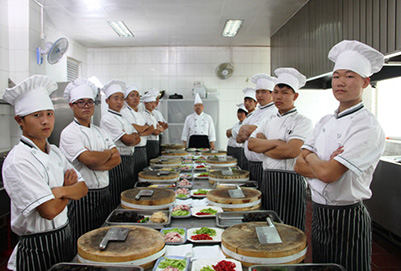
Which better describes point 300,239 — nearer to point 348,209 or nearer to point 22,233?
point 348,209

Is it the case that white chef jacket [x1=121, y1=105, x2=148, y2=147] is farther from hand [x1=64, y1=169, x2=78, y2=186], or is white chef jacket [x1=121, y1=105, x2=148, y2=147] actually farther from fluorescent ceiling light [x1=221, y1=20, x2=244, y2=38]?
fluorescent ceiling light [x1=221, y1=20, x2=244, y2=38]

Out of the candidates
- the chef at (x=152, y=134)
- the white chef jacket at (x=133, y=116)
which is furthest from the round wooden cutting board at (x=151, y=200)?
the chef at (x=152, y=134)

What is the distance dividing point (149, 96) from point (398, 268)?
4.14m

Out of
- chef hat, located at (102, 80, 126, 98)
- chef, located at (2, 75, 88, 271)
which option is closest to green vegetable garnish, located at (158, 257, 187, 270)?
chef, located at (2, 75, 88, 271)

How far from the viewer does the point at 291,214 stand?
268 cm

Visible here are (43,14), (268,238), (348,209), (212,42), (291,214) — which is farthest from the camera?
(212,42)

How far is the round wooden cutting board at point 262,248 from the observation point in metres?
1.44

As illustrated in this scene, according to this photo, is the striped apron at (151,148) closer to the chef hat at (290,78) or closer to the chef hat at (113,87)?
the chef hat at (113,87)

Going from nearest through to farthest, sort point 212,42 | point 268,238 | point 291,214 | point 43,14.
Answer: point 268,238
point 291,214
point 43,14
point 212,42

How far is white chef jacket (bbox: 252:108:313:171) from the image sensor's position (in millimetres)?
2650

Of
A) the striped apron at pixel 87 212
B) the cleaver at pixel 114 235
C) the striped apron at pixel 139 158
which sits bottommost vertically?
the striped apron at pixel 87 212

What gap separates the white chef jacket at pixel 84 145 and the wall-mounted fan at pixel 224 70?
5836 millimetres

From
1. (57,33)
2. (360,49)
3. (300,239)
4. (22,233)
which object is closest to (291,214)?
(300,239)

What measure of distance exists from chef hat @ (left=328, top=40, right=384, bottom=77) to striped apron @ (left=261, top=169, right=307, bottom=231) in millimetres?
1114
